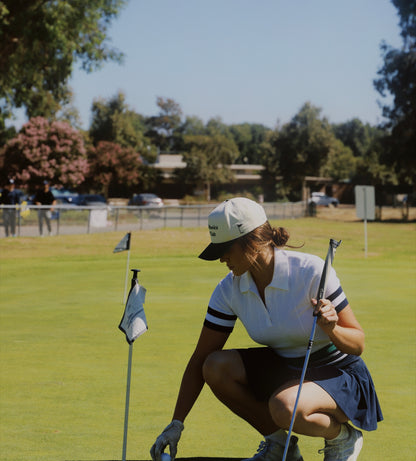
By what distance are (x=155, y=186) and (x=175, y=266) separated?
6424 centimetres

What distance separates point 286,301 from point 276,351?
437mm

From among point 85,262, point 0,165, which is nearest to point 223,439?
point 85,262

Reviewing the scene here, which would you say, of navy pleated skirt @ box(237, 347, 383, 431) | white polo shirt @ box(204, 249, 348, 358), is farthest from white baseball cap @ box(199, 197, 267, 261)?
navy pleated skirt @ box(237, 347, 383, 431)

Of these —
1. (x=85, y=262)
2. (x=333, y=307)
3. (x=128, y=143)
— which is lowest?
(x=85, y=262)

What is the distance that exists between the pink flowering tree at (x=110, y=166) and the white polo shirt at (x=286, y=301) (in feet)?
211

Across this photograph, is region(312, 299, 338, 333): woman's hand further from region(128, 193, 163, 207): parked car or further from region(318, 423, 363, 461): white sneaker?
region(128, 193, 163, 207): parked car

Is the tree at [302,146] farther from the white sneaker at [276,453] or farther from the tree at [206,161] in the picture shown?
the white sneaker at [276,453]

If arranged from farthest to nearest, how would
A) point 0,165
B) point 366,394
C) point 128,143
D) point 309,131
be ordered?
point 128,143
point 309,131
point 0,165
point 366,394

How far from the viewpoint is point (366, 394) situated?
4.07m

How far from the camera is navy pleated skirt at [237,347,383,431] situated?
399 cm

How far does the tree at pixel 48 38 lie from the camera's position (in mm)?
28062

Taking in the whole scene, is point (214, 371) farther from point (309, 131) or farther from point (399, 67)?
point (309, 131)

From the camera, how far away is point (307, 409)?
387 cm

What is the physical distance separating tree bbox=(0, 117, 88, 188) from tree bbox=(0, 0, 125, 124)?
1584cm
